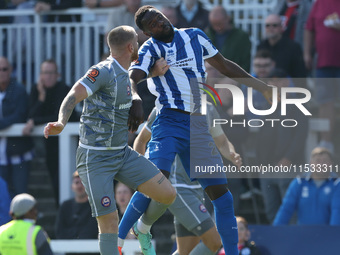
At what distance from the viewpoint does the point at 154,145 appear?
293 inches

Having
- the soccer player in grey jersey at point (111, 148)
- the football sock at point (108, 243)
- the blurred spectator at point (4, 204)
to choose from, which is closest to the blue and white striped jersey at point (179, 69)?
the soccer player in grey jersey at point (111, 148)

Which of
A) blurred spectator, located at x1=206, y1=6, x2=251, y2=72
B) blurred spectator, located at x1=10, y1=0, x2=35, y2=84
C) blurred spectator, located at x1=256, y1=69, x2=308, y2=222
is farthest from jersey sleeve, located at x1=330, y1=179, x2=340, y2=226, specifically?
blurred spectator, located at x1=10, y1=0, x2=35, y2=84

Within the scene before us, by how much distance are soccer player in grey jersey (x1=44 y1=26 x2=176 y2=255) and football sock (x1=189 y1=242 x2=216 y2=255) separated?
1.61 m

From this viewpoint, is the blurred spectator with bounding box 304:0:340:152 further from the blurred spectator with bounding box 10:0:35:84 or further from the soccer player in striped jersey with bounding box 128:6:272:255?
the blurred spectator with bounding box 10:0:35:84

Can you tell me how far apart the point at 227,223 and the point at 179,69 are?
145cm

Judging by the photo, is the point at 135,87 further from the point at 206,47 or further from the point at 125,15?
the point at 125,15

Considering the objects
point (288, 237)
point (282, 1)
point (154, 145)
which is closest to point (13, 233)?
point (154, 145)

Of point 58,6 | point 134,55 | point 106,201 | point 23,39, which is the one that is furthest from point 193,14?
Answer: point 106,201

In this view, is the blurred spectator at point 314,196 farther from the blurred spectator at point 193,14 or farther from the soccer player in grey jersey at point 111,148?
the soccer player in grey jersey at point 111,148

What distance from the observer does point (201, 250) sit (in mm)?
8586

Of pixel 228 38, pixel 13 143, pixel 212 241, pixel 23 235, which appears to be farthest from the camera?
pixel 13 143

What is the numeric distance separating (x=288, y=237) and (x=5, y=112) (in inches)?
202

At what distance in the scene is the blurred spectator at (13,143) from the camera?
12102mm

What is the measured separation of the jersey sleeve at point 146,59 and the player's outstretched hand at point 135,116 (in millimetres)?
417
